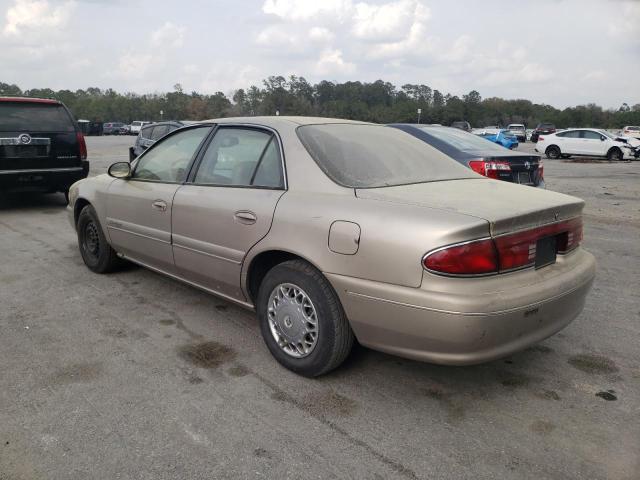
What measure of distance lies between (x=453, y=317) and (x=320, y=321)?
0.79 meters

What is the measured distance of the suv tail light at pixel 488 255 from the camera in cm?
248

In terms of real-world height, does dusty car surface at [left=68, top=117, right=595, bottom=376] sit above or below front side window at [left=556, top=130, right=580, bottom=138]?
below

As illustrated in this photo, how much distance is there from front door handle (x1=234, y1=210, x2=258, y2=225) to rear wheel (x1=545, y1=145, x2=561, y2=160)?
25857mm

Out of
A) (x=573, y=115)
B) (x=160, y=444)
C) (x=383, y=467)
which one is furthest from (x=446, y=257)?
(x=573, y=115)

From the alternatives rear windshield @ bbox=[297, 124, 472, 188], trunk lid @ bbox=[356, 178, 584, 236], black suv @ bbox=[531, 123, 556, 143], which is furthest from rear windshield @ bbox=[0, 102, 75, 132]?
black suv @ bbox=[531, 123, 556, 143]

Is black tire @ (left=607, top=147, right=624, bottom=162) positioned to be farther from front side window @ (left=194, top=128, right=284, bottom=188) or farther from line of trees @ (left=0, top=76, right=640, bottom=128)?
line of trees @ (left=0, top=76, right=640, bottom=128)

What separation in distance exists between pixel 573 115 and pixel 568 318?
9486cm

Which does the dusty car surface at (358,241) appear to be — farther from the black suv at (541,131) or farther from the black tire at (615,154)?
the black suv at (541,131)

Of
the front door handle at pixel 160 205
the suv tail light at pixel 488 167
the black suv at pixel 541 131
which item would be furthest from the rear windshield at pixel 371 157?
the black suv at pixel 541 131

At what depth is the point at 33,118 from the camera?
8188 millimetres

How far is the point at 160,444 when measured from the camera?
2492 millimetres

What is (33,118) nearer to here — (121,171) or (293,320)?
(121,171)

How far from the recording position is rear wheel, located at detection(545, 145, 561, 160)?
25984mm

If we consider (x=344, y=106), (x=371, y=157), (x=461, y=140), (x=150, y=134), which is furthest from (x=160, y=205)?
(x=344, y=106)
